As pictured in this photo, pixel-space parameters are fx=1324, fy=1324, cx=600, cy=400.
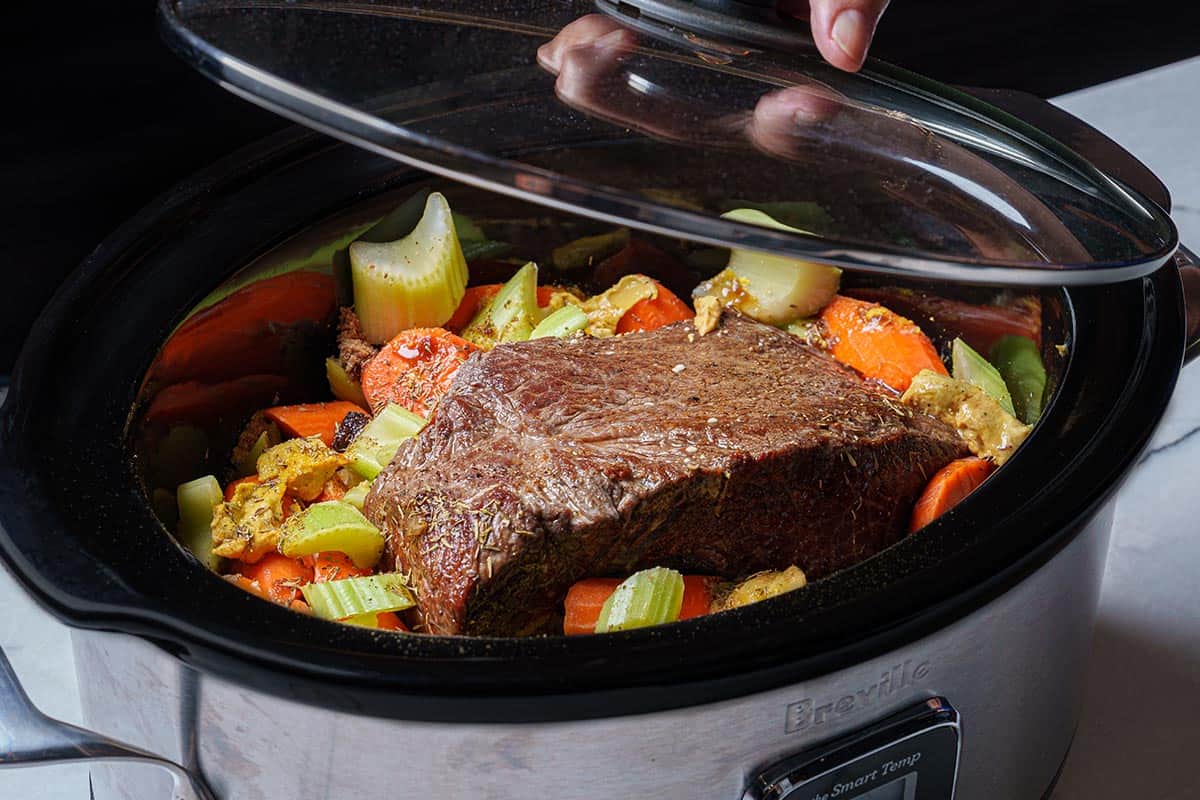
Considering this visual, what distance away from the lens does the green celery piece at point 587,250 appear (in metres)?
1.98

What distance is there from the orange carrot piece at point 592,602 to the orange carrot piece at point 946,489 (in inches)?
11.4

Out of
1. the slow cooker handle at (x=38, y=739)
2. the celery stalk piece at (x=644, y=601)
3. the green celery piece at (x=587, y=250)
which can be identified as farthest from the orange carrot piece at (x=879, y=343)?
the slow cooker handle at (x=38, y=739)

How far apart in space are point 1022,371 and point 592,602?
70cm

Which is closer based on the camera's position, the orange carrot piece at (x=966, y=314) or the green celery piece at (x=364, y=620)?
the green celery piece at (x=364, y=620)

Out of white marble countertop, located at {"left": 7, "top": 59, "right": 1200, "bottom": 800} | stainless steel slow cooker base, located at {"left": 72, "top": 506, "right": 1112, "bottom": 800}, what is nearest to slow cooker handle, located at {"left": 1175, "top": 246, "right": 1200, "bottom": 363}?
white marble countertop, located at {"left": 7, "top": 59, "right": 1200, "bottom": 800}

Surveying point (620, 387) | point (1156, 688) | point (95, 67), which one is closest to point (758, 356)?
point (620, 387)

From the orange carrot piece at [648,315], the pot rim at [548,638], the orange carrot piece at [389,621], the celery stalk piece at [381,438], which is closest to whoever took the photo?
the pot rim at [548,638]

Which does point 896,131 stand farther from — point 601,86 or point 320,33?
point 320,33

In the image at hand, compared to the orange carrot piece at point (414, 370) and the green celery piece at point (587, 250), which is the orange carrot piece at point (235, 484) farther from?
the green celery piece at point (587, 250)

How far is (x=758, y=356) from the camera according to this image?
66.2 inches

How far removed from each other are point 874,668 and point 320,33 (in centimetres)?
82

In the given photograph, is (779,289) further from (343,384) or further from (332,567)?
(332,567)

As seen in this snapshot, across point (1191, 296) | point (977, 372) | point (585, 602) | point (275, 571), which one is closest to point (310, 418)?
point (275, 571)

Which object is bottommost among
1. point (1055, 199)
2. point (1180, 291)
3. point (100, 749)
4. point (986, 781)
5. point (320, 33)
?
point (986, 781)
